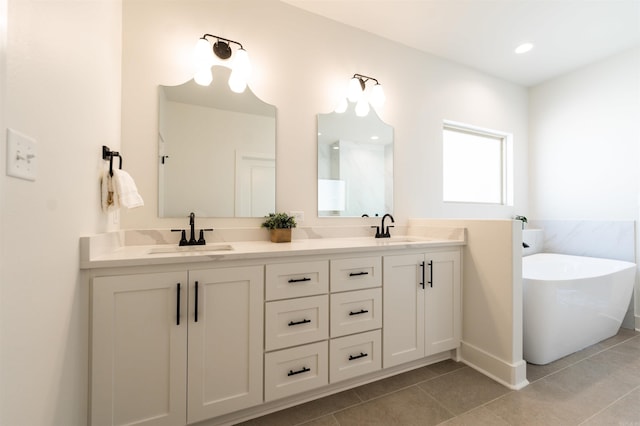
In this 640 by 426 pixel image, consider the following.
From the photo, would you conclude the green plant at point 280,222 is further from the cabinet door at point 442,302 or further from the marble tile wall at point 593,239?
the marble tile wall at point 593,239

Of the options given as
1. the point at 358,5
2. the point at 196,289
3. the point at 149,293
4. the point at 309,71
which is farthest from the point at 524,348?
the point at 358,5

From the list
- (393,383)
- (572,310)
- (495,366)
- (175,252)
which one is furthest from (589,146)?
(175,252)

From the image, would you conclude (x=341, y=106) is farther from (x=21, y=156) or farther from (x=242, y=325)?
(x=21, y=156)

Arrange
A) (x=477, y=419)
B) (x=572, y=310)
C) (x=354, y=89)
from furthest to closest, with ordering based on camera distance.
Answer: (x=354, y=89)
(x=572, y=310)
(x=477, y=419)

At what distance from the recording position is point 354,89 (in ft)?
7.35

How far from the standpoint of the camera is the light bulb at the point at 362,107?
7.51 ft

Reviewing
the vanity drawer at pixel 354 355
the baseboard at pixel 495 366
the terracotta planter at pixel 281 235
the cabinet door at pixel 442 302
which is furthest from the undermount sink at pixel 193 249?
the baseboard at pixel 495 366

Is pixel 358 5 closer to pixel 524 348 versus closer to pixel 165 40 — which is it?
pixel 165 40

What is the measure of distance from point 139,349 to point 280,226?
3.30ft

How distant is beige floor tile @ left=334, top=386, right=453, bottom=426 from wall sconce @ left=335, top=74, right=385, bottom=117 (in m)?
2.08

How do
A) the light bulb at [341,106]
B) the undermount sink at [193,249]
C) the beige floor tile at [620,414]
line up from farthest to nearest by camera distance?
1. the light bulb at [341,106]
2. the undermount sink at [193,249]
3. the beige floor tile at [620,414]

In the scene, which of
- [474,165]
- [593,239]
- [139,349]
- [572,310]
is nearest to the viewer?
[139,349]

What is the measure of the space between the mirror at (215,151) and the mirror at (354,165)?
435mm

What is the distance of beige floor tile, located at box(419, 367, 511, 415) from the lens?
1.50m
